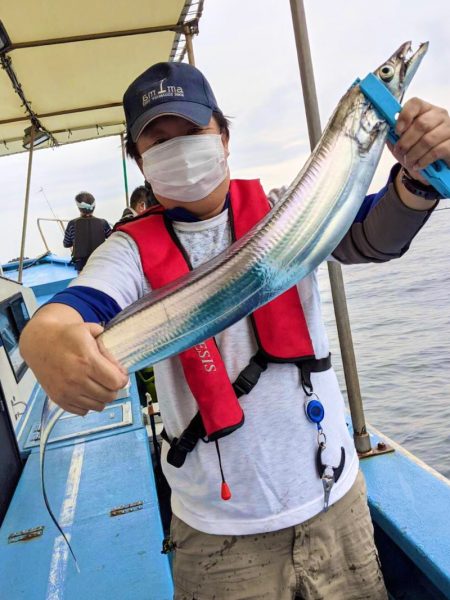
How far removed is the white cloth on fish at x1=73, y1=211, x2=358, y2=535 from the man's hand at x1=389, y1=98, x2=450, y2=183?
544 mm

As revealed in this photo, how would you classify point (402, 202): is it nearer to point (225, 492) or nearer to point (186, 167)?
point (186, 167)

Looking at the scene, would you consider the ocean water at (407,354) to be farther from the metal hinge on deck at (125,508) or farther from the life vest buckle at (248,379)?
the metal hinge on deck at (125,508)

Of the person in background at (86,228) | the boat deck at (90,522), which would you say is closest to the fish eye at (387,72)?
the boat deck at (90,522)

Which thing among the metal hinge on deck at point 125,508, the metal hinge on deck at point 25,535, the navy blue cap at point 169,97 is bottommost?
the metal hinge on deck at point 125,508

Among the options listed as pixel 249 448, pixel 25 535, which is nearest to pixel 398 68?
pixel 249 448

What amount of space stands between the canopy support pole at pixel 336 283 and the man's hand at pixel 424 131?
1354 millimetres

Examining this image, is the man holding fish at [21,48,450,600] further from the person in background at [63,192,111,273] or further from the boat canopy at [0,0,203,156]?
the person in background at [63,192,111,273]

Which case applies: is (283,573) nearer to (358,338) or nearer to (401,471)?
(401,471)

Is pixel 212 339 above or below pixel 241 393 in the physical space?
above

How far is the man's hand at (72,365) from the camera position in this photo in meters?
1.14

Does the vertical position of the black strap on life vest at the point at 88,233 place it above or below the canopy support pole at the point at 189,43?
below

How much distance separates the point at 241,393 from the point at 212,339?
0.18 metres

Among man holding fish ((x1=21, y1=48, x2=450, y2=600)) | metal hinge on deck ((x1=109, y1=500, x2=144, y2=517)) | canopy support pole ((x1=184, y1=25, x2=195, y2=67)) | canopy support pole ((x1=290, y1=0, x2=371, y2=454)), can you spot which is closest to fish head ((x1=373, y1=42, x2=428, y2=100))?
man holding fish ((x1=21, y1=48, x2=450, y2=600))

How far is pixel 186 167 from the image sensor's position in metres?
1.70
